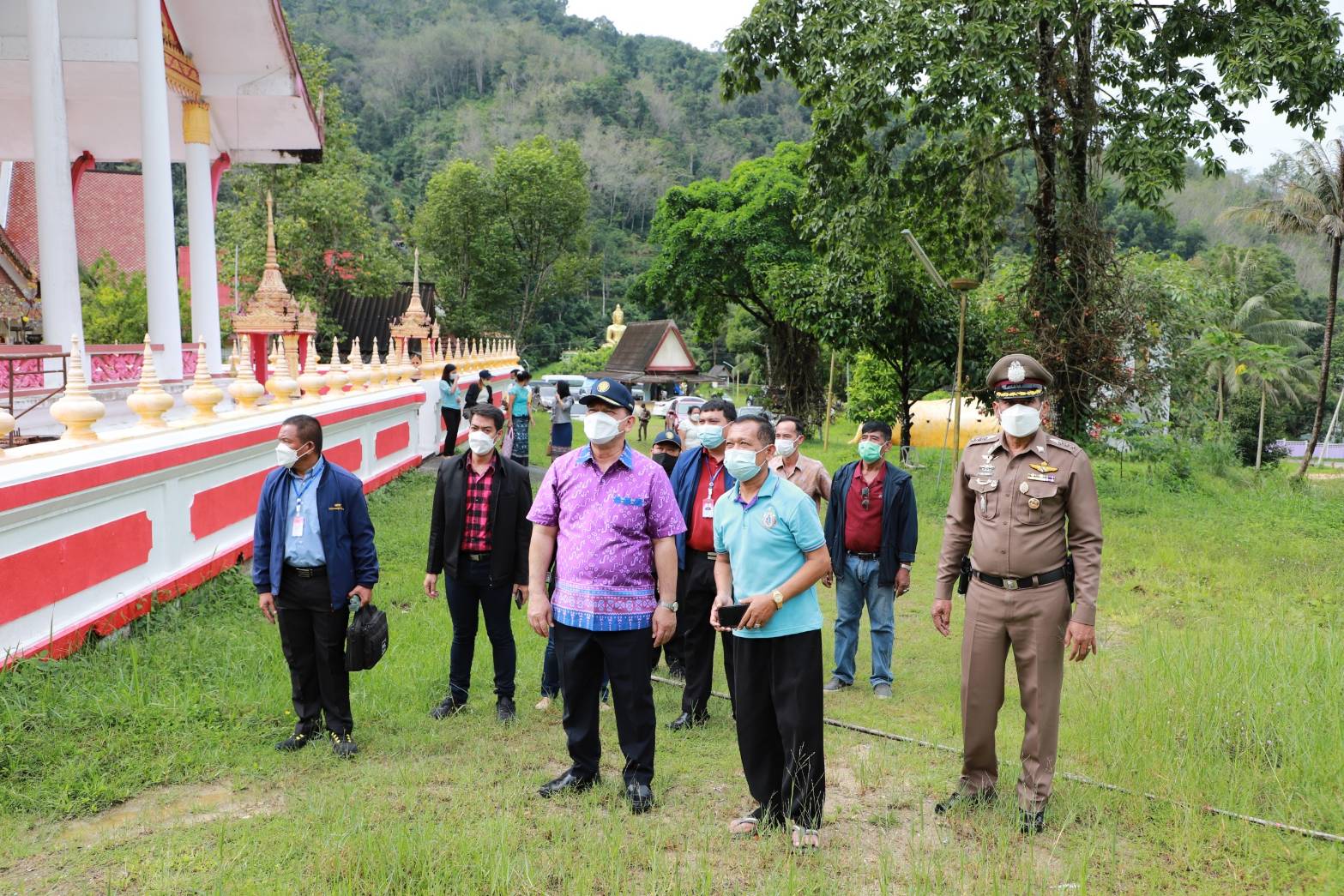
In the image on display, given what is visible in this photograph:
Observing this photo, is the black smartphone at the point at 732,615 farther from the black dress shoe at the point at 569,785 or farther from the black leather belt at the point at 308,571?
the black leather belt at the point at 308,571

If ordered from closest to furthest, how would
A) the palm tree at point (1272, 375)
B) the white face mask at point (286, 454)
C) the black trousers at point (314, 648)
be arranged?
the white face mask at point (286, 454) < the black trousers at point (314, 648) < the palm tree at point (1272, 375)

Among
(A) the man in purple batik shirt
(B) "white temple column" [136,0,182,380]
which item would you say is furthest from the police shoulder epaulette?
(B) "white temple column" [136,0,182,380]

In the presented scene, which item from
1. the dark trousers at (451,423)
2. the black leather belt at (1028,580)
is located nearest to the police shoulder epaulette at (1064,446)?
the black leather belt at (1028,580)

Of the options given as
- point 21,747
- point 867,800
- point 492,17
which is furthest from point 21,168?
point 492,17

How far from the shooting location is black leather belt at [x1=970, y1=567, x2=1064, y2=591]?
4.12 meters

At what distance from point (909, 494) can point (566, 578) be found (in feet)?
9.75

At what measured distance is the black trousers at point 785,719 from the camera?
12.8 ft

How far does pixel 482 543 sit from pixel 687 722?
4.92 ft

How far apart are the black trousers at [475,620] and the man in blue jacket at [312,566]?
1.89 ft

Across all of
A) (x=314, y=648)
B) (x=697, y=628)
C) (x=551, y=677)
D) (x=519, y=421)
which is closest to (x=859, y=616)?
(x=697, y=628)

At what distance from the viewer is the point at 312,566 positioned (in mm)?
4930

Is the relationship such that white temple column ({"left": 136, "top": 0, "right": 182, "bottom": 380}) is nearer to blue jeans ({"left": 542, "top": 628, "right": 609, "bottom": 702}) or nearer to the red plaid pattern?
the red plaid pattern

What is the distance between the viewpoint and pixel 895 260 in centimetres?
1725

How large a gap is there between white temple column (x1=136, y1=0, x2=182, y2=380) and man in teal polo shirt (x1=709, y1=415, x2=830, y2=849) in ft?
33.0
